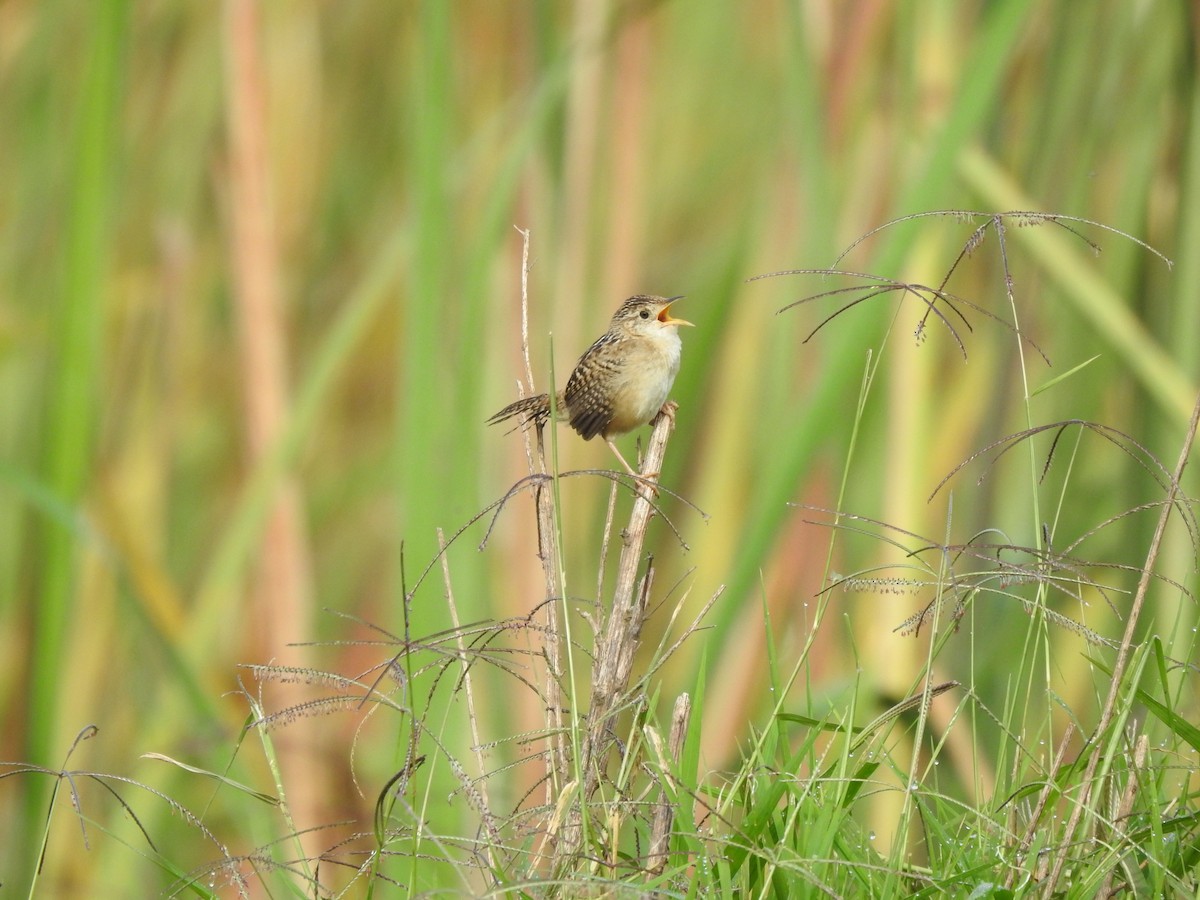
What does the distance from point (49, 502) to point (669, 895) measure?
62.1 inches

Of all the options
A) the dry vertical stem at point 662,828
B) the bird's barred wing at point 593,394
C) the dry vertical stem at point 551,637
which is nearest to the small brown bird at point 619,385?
the bird's barred wing at point 593,394

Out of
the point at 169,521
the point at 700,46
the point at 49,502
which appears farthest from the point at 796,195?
the point at 169,521

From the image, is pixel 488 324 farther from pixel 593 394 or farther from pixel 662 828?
pixel 662 828

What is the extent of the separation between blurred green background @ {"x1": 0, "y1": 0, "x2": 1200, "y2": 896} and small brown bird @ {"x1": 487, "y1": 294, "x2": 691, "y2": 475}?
0.17 meters

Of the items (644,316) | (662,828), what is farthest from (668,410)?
(662,828)

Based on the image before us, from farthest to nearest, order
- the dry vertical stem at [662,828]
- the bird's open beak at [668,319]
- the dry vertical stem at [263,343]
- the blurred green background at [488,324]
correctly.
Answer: the dry vertical stem at [263,343], the bird's open beak at [668,319], the blurred green background at [488,324], the dry vertical stem at [662,828]

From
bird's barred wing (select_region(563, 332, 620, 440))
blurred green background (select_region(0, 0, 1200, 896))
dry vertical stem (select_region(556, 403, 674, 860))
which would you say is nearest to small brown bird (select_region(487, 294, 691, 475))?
bird's barred wing (select_region(563, 332, 620, 440))

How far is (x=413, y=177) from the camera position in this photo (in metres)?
2.42

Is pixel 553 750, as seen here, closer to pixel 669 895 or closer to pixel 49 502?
pixel 669 895

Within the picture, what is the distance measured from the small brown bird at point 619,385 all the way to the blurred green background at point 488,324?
173mm

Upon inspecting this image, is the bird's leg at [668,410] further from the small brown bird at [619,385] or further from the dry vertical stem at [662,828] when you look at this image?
the dry vertical stem at [662,828]

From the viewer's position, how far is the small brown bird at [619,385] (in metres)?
2.27

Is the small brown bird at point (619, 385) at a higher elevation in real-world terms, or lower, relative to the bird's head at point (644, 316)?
lower

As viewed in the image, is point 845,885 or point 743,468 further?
point 743,468
